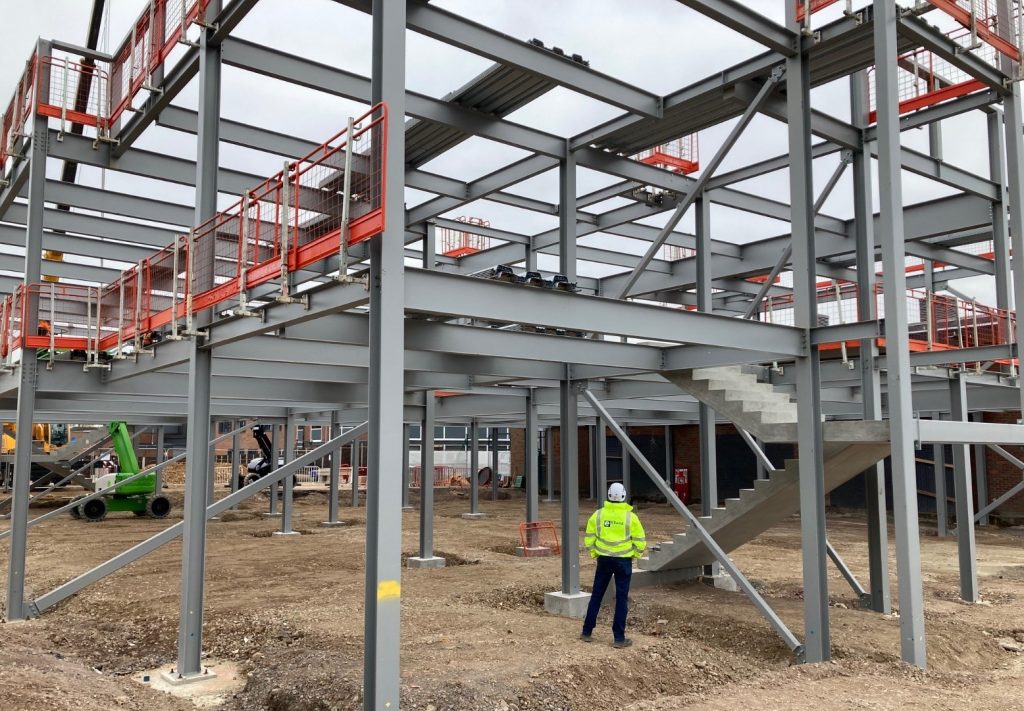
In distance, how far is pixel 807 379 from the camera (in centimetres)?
994

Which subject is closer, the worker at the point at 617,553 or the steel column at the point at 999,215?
the worker at the point at 617,553

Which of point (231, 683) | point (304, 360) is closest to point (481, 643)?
point (231, 683)

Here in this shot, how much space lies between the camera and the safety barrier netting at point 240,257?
667 cm

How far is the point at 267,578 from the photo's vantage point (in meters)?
15.5

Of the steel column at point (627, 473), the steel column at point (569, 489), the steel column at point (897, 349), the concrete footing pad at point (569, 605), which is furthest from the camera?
the steel column at point (627, 473)

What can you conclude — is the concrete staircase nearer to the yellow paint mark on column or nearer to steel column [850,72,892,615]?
steel column [850,72,892,615]

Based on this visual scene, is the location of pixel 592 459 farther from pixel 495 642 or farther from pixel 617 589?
pixel 495 642

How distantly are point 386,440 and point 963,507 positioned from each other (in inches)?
467

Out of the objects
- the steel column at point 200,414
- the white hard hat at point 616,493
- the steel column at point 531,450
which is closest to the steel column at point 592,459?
the steel column at point 531,450

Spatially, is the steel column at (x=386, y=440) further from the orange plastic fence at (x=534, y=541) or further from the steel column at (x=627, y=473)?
the steel column at (x=627, y=473)

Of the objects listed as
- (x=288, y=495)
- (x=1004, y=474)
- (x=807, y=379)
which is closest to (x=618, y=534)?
(x=807, y=379)

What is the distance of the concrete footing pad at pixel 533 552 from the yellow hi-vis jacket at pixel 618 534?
8727 millimetres

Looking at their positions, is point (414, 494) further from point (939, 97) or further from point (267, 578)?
point (939, 97)

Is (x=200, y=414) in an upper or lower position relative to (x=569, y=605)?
upper
